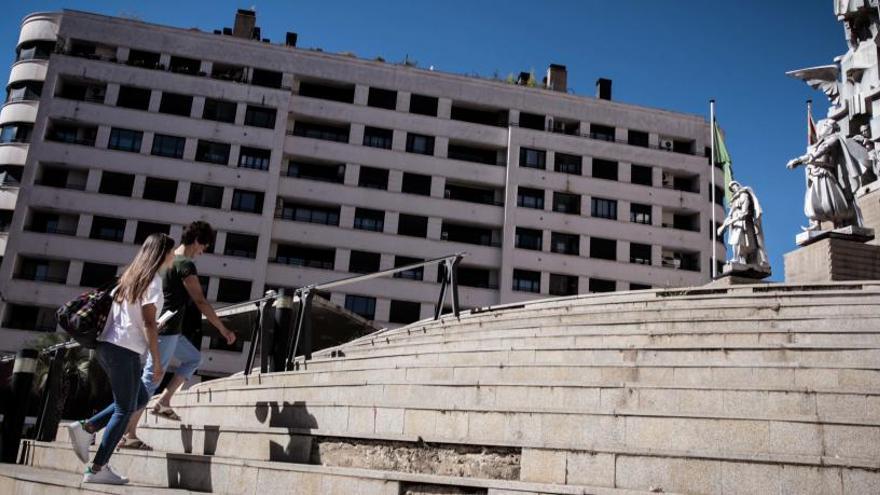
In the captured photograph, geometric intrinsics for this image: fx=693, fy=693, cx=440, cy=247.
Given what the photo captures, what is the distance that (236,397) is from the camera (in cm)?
778

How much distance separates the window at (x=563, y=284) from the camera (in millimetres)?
41688

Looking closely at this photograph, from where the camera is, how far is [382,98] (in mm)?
43000

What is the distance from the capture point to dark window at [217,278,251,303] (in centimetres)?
3781

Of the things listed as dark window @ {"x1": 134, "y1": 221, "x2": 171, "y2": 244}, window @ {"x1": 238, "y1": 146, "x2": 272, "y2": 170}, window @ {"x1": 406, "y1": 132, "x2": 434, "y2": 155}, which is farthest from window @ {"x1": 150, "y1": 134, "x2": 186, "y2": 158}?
window @ {"x1": 406, "y1": 132, "x2": 434, "y2": 155}

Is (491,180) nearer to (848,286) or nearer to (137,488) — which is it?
(848,286)

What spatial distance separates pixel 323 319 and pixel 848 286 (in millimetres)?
17872

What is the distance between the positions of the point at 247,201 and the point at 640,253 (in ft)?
78.7

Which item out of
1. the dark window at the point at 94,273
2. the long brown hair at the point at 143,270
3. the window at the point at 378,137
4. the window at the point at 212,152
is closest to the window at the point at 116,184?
the window at the point at 212,152

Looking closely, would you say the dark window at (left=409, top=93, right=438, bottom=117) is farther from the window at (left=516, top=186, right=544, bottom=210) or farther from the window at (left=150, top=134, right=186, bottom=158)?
the window at (left=150, top=134, right=186, bottom=158)

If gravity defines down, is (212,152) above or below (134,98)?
below

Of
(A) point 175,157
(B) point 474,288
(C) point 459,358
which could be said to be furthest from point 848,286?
(A) point 175,157

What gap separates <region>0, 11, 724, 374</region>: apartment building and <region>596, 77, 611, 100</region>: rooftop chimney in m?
2.60

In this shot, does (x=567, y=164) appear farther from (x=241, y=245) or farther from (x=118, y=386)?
(x=118, y=386)

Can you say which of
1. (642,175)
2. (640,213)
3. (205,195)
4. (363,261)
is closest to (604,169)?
(642,175)
